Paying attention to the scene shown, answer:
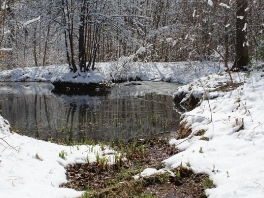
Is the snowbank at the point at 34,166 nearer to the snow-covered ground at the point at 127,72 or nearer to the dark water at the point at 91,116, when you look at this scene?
the dark water at the point at 91,116

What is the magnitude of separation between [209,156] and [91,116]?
23.4ft

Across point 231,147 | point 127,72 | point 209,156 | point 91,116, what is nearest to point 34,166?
point 209,156

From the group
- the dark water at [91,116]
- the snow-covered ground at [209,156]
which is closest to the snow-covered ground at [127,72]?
the dark water at [91,116]

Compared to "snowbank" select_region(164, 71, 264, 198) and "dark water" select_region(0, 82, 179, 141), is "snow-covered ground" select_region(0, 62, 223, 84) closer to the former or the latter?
"dark water" select_region(0, 82, 179, 141)

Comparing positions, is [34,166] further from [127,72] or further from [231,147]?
[127,72]

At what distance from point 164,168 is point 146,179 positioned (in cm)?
57

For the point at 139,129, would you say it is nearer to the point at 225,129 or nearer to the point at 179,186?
the point at 225,129

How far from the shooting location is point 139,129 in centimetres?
888

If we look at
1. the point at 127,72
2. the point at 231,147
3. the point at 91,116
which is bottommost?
the point at 91,116

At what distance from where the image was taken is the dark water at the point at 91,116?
8625 mm

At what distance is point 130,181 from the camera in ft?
13.4

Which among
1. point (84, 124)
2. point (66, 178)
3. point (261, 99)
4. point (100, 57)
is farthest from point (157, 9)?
point (66, 178)

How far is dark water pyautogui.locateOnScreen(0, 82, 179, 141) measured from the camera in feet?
28.3

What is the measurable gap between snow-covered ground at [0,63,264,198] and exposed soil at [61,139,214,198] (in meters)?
0.18
